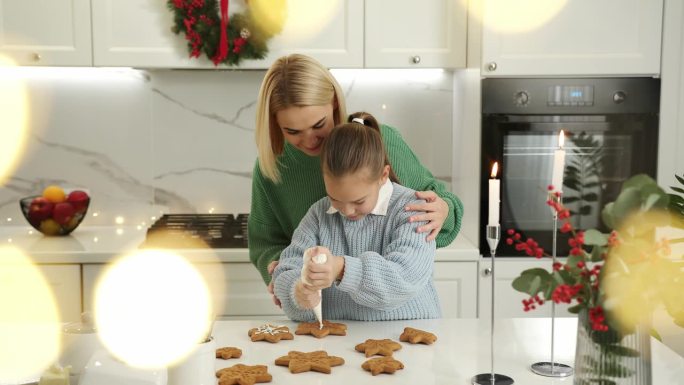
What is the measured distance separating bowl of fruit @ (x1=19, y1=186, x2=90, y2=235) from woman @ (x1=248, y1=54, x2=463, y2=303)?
1.13 meters

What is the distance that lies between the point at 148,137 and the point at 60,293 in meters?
0.87

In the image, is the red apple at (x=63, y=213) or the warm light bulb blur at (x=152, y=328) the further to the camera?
the red apple at (x=63, y=213)

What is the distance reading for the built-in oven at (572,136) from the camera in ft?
9.45

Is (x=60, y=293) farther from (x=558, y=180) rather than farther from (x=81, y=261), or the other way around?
(x=558, y=180)

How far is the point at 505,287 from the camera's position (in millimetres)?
2945

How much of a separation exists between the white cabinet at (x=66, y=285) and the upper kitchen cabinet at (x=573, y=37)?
65.9 inches

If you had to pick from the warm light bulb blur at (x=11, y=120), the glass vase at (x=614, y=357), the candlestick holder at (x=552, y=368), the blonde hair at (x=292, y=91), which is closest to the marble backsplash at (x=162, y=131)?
the warm light bulb blur at (x=11, y=120)

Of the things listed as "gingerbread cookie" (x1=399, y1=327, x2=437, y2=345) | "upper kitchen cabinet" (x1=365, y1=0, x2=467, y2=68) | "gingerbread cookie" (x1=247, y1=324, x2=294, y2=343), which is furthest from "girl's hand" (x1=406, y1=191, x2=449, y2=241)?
"upper kitchen cabinet" (x1=365, y1=0, x2=467, y2=68)

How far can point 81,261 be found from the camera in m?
2.84

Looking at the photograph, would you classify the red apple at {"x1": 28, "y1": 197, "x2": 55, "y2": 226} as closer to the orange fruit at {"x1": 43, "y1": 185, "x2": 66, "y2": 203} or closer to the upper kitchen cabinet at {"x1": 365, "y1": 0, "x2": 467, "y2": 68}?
the orange fruit at {"x1": 43, "y1": 185, "x2": 66, "y2": 203}

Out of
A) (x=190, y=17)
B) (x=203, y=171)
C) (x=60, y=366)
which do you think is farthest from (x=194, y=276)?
(x=60, y=366)

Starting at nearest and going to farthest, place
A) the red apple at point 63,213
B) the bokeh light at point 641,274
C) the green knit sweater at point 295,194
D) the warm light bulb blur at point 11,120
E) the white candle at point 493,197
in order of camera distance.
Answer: the bokeh light at point 641,274
the white candle at point 493,197
the green knit sweater at point 295,194
the red apple at point 63,213
the warm light bulb blur at point 11,120

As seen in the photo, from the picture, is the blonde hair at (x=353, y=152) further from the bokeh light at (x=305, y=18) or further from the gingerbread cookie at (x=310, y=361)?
the bokeh light at (x=305, y=18)

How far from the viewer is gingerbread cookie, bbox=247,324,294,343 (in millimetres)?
1657
